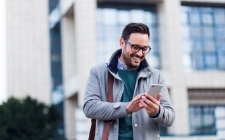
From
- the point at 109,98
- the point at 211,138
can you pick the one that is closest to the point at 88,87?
the point at 109,98

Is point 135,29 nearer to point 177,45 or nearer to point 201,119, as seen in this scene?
point 177,45

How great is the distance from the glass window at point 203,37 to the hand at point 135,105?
115 ft

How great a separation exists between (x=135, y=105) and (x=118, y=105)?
132mm

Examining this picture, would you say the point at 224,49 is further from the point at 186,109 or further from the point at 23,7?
the point at 23,7

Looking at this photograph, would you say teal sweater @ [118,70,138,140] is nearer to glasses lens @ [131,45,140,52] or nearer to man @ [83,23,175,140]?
man @ [83,23,175,140]

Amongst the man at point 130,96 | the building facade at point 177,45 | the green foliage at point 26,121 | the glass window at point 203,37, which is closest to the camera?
the man at point 130,96

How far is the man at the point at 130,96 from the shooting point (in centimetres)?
328

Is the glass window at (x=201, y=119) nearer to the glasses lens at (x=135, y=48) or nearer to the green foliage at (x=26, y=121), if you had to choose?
the green foliage at (x=26, y=121)

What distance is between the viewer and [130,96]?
3.44 meters

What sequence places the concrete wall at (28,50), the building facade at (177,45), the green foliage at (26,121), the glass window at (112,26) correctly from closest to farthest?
the green foliage at (26,121)
the building facade at (177,45)
the glass window at (112,26)
the concrete wall at (28,50)

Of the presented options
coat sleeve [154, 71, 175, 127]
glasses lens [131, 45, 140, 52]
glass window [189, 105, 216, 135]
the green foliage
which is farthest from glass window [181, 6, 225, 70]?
glasses lens [131, 45, 140, 52]

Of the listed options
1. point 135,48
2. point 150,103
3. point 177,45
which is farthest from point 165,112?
point 177,45

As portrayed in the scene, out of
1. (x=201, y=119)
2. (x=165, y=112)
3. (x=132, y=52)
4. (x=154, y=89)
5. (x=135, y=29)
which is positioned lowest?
(x=201, y=119)

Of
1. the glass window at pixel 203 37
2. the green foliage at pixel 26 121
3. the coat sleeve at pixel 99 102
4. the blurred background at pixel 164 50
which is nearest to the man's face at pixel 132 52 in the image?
the coat sleeve at pixel 99 102
